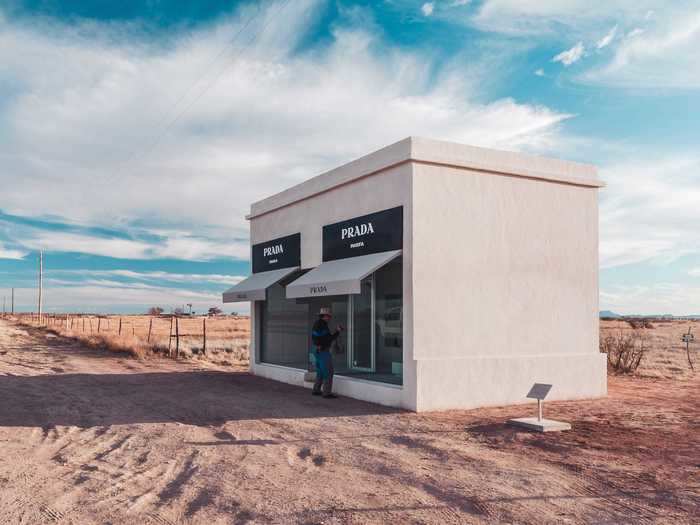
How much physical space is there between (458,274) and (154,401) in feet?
20.9

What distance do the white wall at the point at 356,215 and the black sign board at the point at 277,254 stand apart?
19 cm

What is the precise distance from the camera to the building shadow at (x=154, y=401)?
1117cm

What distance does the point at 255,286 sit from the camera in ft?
56.4

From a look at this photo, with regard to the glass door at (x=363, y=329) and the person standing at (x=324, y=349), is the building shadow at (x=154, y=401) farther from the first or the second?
the glass door at (x=363, y=329)

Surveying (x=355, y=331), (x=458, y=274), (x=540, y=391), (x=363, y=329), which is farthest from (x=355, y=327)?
(x=540, y=391)

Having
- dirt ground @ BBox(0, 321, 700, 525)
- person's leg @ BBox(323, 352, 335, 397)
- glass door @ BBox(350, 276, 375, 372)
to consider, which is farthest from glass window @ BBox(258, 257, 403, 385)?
dirt ground @ BBox(0, 321, 700, 525)

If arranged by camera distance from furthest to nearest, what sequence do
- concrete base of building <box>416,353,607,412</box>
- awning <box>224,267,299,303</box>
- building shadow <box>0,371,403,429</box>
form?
awning <box>224,267,299,303</box> → concrete base of building <box>416,353,607,412</box> → building shadow <box>0,371,403,429</box>

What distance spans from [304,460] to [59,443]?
11.9 feet

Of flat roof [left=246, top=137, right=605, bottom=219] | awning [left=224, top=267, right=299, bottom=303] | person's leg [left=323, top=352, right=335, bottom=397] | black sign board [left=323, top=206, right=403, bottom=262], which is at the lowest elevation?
person's leg [left=323, top=352, right=335, bottom=397]

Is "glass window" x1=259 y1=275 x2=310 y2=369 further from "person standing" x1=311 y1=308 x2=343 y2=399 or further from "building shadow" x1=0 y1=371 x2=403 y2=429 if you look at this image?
"person standing" x1=311 y1=308 x2=343 y2=399

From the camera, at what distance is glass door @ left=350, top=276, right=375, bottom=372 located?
14.0 m

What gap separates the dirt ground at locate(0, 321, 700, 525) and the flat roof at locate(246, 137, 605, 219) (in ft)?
14.8

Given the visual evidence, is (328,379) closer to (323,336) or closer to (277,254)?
(323,336)

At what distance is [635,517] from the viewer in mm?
5750
